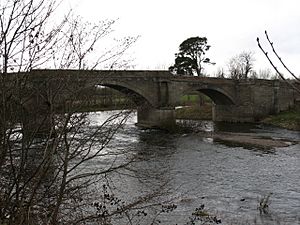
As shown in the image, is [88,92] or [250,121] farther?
[250,121]

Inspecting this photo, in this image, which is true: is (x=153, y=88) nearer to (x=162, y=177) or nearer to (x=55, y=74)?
(x=162, y=177)

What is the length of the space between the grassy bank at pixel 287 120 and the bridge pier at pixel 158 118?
12.0 meters

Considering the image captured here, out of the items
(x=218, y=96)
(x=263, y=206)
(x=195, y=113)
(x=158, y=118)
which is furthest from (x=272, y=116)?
(x=263, y=206)

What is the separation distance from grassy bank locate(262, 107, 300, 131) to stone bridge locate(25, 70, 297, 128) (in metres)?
1.51

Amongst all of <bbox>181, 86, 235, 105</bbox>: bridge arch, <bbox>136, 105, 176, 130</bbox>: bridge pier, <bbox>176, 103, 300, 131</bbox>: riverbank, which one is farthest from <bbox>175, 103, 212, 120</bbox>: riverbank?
<bbox>136, 105, 176, 130</bbox>: bridge pier

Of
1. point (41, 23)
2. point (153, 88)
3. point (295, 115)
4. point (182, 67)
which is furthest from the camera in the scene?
point (182, 67)

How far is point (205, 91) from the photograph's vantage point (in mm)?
47969

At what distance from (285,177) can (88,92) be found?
14.1m

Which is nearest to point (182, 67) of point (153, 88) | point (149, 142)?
point (153, 88)

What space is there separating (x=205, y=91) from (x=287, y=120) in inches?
391

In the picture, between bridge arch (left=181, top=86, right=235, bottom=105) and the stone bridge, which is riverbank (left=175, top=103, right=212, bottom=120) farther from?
bridge arch (left=181, top=86, right=235, bottom=105)

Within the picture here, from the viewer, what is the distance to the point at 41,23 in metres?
4.75

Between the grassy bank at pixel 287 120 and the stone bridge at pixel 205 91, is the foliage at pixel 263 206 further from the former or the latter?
the grassy bank at pixel 287 120

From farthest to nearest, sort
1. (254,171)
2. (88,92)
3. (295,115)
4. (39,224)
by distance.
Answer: (295,115) < (254,171) < (88,92) < (39,224)
